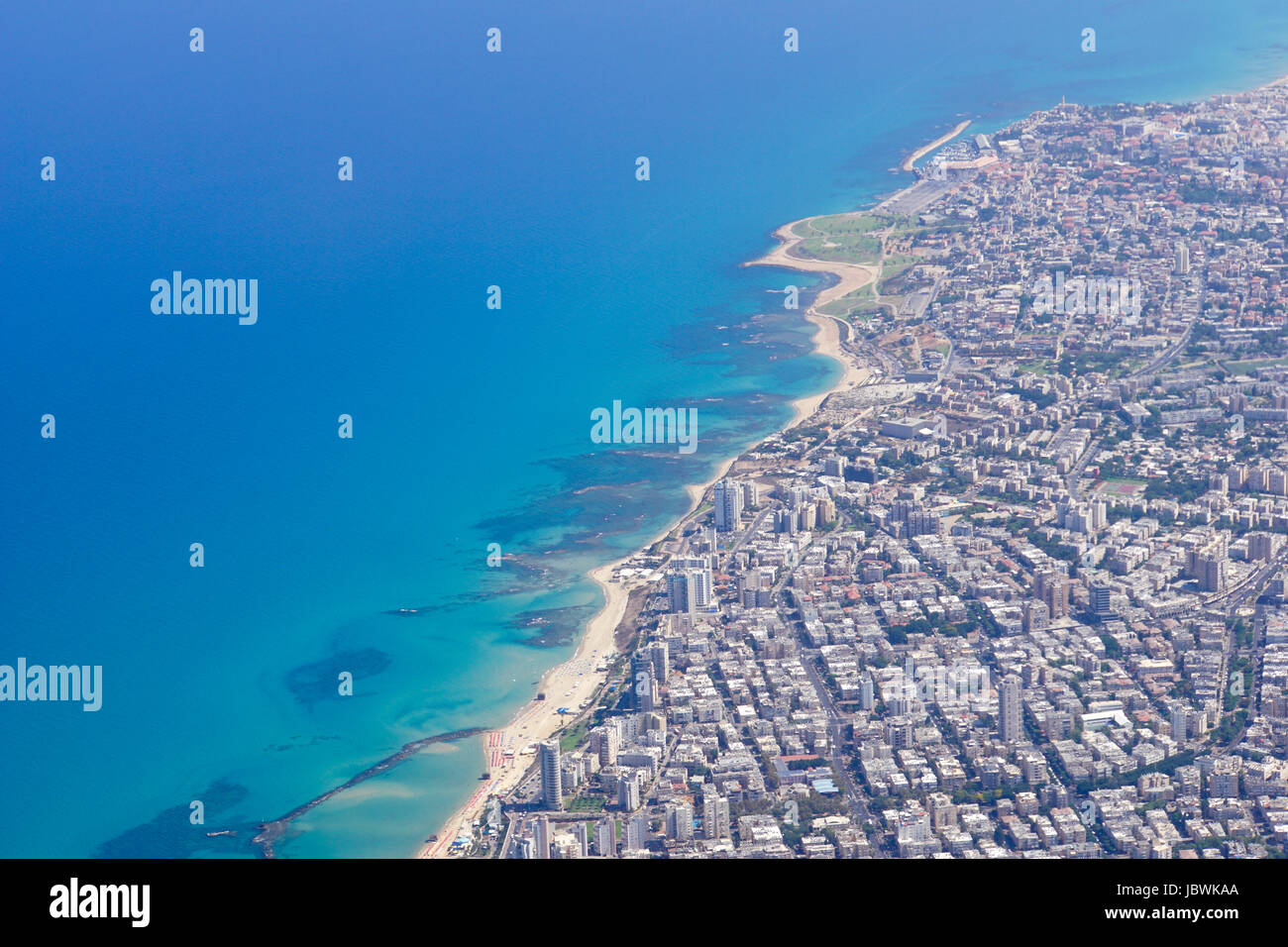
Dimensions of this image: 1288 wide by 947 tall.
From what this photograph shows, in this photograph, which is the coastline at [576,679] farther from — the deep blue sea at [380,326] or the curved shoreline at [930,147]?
the curved shoreline at [930,147]

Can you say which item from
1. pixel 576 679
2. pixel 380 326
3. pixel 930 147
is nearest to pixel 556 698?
pixel 576 679


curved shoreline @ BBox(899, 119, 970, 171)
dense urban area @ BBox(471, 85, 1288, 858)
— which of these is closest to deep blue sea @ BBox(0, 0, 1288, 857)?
curved shoreline @ BBox(899, 119, 970, 171)

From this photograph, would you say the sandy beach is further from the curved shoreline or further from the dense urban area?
the curved shoreline

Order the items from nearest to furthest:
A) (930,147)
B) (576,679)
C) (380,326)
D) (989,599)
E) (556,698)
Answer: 1. (556,698)
2. (576,679)
3. (989,599)
4. (380,326)
5. (930,147)

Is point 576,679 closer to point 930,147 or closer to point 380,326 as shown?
point 380,326

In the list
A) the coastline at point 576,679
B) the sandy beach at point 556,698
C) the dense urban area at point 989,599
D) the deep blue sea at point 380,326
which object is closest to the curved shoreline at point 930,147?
the deep blue sea at point 380,326

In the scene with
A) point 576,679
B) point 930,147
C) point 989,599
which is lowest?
point 576,679

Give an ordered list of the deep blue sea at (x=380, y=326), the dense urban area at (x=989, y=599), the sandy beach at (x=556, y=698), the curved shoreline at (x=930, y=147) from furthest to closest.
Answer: the curved shoreline at (x=930, y=147), the deep blue sea at (x=380, y=326), the sandy beach at (x=556, y=698), the dense urban area at (x=989, y=599)

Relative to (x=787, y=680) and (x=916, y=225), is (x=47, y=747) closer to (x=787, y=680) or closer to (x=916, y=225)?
(x=787, y=680)

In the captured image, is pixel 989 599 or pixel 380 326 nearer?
pixel 989 599
